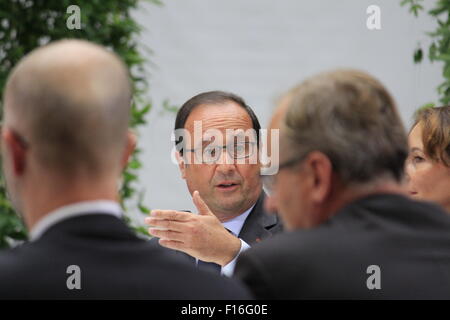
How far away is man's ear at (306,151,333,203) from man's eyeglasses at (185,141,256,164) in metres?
1.88

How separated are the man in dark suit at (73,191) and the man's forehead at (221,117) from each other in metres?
2.17

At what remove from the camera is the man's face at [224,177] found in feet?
11.1

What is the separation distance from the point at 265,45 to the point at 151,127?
4.17ft

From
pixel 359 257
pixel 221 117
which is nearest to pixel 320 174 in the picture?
pixel 359 257

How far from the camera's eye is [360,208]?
5.03ft

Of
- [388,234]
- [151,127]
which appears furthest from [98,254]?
[151,127]

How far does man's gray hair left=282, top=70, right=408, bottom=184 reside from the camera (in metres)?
1.52

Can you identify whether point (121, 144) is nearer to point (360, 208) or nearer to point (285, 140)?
point (285, 140)

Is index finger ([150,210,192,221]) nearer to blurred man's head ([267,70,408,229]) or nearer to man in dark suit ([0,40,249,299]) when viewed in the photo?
blurred man's head ([267,70,408,229])

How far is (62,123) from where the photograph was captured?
1298 mm

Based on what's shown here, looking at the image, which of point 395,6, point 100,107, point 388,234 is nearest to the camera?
point 100,107

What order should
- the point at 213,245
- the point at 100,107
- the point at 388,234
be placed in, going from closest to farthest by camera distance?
the point at 100,107 → the point at 388,234 → the point at 213,245

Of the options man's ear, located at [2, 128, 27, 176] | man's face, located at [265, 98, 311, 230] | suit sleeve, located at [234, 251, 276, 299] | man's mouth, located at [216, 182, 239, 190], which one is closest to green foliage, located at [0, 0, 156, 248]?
man's mouth, located at [216, 182, 239, 190]

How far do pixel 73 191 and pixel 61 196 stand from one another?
23 mm
